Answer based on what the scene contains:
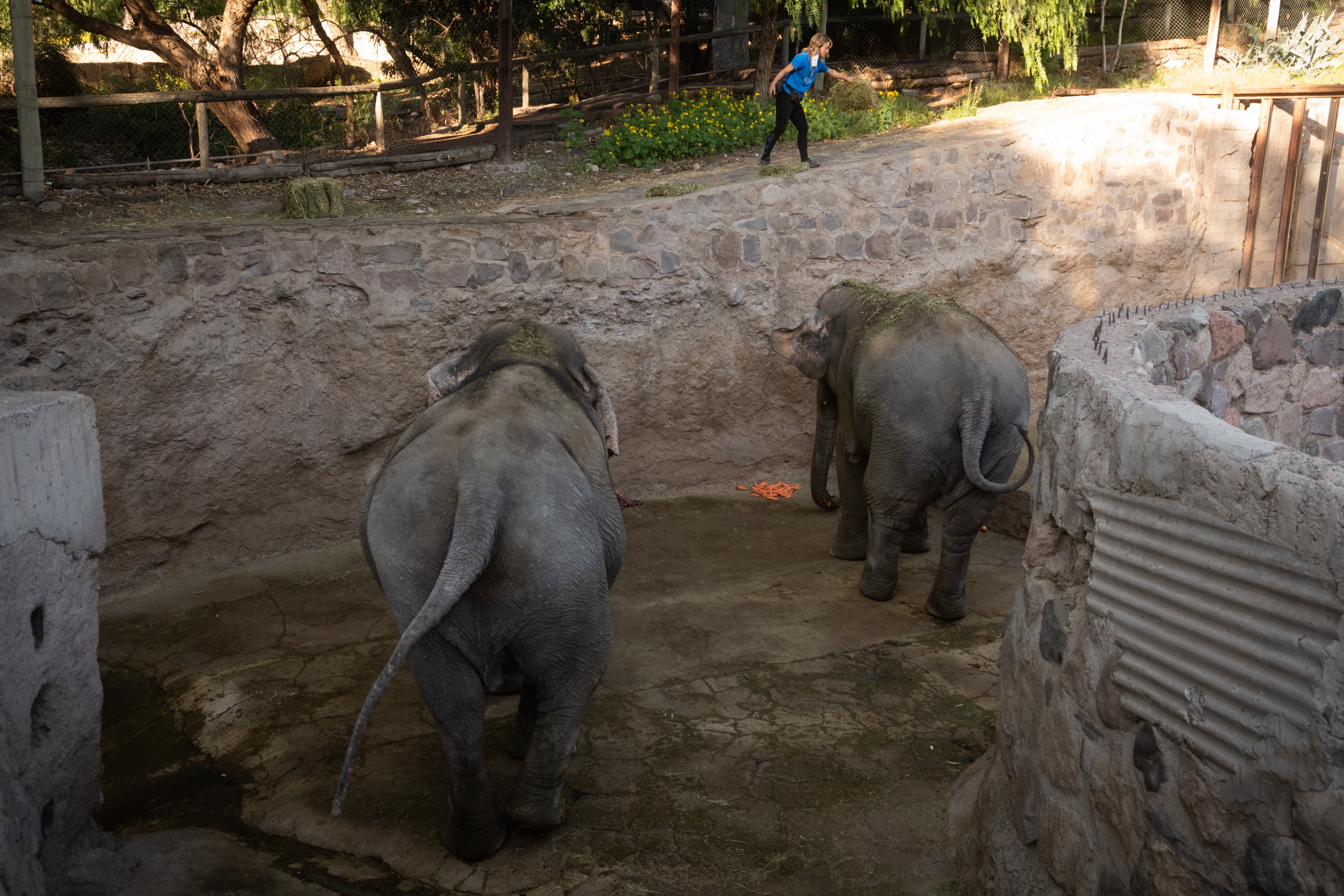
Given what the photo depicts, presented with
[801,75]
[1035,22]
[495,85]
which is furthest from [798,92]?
[495,85]

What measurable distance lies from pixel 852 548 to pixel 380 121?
722 cm

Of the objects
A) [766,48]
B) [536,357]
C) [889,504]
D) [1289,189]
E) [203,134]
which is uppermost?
[766,48]

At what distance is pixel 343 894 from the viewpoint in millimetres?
3414

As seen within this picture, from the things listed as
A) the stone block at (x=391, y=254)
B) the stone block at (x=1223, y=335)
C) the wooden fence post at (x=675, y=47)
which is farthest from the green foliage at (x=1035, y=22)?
the stone block at (x=1223, y=335)

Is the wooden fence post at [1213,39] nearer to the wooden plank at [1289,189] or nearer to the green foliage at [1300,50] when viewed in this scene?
the green foliage at [1300,50]

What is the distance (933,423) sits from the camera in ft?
17.2

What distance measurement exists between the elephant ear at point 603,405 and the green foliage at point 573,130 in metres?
7.45

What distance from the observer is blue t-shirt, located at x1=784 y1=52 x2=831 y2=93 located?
30.0ft

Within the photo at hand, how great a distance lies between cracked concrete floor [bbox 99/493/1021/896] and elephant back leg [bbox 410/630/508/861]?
111 mm

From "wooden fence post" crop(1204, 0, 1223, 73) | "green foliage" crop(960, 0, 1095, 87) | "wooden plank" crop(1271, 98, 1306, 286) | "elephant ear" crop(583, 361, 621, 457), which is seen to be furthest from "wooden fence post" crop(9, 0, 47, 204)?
"wooden fence post" crop(1204, 0, 1223, 73)

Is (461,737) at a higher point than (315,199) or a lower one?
lower

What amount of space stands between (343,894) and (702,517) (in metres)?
3.91

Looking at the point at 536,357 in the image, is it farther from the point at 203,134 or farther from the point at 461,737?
the point at 203,134

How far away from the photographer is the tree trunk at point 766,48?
11.6 m
